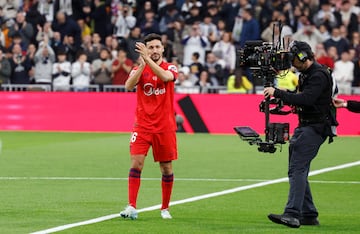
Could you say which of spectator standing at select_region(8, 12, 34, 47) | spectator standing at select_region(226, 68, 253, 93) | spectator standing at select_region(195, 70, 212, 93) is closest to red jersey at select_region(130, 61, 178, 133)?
spectator standing at select_region(226, 68, 253, 93)

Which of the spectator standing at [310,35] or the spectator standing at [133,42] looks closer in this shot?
the spectator standing at [310,35]

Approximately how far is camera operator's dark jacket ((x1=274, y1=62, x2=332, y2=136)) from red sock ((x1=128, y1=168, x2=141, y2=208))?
2.14 meters

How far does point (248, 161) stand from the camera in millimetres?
22953

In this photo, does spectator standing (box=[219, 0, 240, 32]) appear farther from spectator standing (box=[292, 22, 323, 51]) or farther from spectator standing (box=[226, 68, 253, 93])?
spectator standing (box=[226, 68, 253, 93])

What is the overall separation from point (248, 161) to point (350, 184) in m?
4.32

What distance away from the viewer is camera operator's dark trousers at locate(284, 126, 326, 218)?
13875 millimetres

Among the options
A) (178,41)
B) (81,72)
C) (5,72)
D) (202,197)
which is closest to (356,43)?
(178,41)

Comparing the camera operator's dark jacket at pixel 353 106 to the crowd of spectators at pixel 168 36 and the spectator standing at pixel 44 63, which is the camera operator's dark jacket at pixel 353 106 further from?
the spectator standing at pixel 44 63

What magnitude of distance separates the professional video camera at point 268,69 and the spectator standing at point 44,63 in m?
20.1

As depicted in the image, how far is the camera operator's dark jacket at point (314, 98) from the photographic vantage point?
1373 cm

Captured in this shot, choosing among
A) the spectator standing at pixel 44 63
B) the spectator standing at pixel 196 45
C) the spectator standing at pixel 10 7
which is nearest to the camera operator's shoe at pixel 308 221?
the spectator standing at pixel 196 45

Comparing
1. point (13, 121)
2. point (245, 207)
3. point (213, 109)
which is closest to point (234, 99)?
point (213, 109)

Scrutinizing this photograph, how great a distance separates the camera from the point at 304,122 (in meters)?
14.1

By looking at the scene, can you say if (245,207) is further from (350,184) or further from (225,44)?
(225,44)
